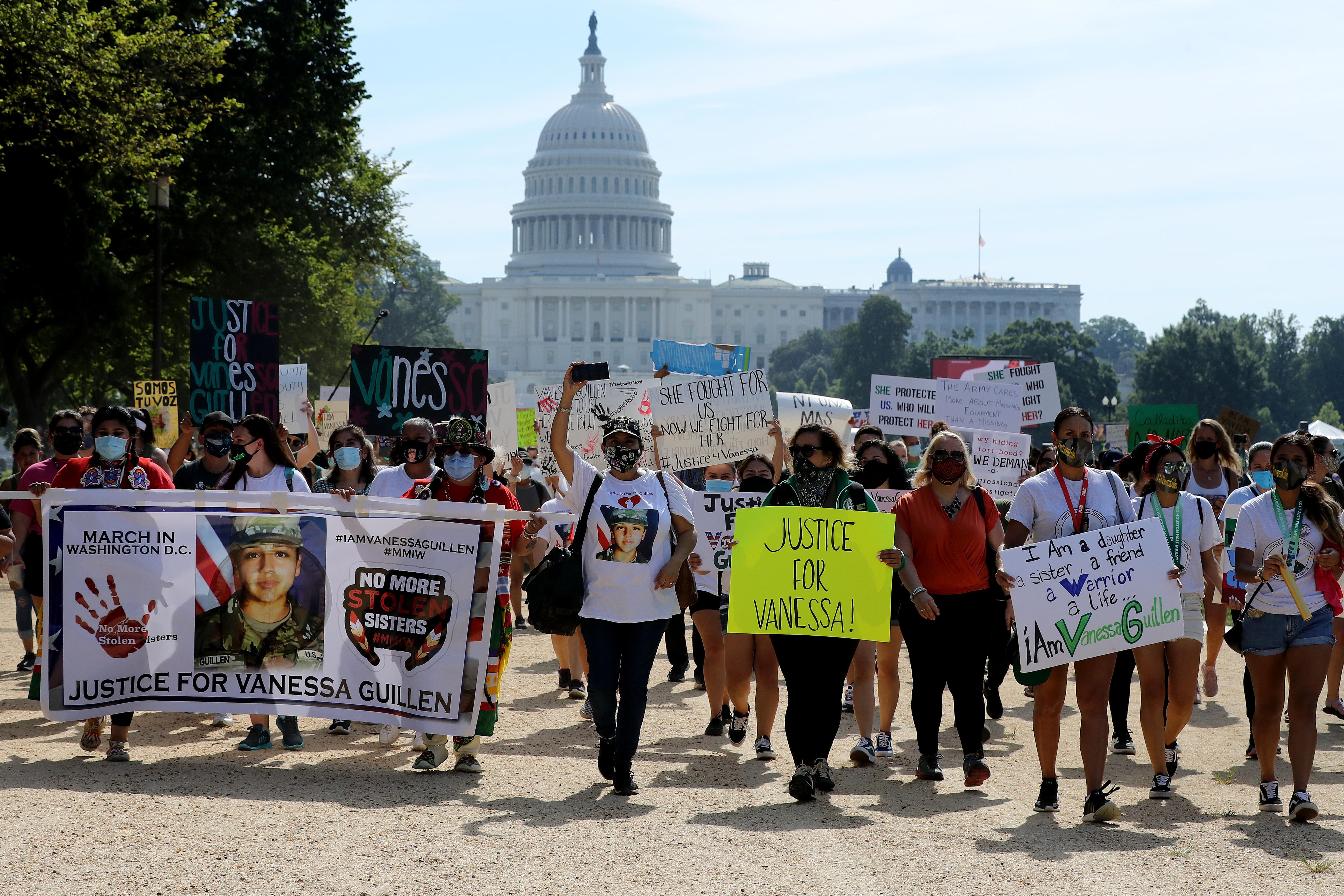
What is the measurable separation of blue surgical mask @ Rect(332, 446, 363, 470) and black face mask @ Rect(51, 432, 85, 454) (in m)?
1.43

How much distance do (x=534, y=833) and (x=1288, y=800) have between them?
3398 millimetres

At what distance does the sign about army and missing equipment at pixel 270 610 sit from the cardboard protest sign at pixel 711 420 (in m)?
4.03

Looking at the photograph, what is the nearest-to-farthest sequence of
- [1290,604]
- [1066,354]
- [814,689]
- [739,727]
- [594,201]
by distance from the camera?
[1290,604]
[814,689]
[739,727]
[1066,354]
[594,201]

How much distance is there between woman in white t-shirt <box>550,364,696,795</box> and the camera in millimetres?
6824

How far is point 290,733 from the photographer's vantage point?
7.71 metres

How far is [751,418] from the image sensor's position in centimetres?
1103

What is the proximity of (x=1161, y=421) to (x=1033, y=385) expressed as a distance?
134cm

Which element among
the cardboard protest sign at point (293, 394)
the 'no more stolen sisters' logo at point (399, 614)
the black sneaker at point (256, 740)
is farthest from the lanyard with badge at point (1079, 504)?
the cardboard protest sign at point (293, 394)

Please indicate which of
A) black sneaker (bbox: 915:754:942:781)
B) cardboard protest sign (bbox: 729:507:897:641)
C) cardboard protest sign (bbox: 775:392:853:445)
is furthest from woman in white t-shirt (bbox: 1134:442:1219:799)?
cardboard protest sign (bbox: 775:392:853:445)

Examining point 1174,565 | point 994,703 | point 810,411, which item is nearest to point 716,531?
point 994,703

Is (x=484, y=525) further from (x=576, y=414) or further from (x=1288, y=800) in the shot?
(x=576, y=414)

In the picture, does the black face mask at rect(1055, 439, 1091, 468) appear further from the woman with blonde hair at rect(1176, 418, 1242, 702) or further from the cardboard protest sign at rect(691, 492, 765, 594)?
the cardboard protest sign at rect(691, 492, 765, 594)

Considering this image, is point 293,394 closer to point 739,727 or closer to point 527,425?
point 527,425

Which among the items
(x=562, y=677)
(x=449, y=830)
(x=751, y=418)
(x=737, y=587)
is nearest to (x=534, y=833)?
(x=449, y=830)
